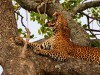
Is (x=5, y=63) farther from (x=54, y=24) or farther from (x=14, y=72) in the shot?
(x=54, y=24)

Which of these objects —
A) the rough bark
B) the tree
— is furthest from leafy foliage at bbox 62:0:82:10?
the tree

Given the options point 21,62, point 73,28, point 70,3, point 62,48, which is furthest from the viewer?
point 70,3

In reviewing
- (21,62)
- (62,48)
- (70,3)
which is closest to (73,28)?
(62,48)

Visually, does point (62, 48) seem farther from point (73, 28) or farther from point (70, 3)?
point (70, 3)

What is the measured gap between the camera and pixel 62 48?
5.99 m

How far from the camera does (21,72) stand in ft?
14.7

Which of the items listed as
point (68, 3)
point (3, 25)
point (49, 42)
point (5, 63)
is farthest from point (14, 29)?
point (68, 3)

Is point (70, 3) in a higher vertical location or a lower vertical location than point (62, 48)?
higher

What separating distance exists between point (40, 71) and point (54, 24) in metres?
1.75

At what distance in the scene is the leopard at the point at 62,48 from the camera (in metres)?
5.44

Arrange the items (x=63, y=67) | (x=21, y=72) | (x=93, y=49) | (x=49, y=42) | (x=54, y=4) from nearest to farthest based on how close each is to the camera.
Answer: (x=21, y=72), (x=63, y=67), (x=93, y=49), (x=49, y=42), (x=54, y=4)

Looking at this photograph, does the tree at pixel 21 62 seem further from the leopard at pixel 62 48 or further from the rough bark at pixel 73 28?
the rough bark at pixel 73 28

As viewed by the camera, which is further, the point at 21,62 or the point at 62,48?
the point at 62,48

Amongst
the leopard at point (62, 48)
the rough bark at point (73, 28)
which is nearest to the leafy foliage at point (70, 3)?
the rough bark at point (73, 28)
